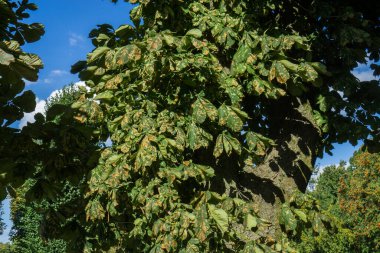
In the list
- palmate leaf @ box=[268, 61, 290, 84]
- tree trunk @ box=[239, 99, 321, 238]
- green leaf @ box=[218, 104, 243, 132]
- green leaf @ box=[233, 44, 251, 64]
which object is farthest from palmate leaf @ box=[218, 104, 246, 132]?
tree trunk @ box=[239, 99, 321, 238]

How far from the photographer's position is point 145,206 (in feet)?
14.0

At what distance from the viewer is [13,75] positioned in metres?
2.68

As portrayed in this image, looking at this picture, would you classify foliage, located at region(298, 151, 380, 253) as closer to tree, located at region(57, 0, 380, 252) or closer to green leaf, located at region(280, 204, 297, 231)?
tree, located at region(57, 0, 380, 252)

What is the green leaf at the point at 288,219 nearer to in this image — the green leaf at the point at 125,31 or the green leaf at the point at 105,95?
the green leaf at the point at 105,95

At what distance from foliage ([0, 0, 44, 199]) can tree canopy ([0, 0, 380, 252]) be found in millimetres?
163

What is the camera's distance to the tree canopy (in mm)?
4180

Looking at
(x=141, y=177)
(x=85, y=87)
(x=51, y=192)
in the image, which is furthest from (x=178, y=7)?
(x=51, y=192)

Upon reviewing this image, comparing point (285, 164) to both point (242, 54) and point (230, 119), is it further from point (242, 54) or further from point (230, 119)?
point (242, 54)

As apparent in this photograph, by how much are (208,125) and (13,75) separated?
7.44ft

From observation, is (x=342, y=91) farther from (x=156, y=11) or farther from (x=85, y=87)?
(x=85, y=87)

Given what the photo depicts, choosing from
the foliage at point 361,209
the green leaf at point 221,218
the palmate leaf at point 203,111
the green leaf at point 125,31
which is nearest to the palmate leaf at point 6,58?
the palmate leaf at point 203,111

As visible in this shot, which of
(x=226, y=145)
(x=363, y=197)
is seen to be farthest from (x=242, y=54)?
(x=363, y=197)

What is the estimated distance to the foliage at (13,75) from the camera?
257 centimetres

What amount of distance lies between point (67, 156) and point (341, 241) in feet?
47.3
